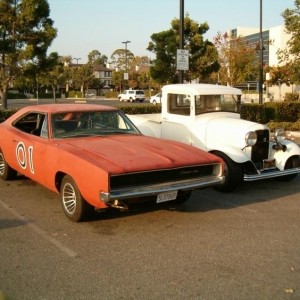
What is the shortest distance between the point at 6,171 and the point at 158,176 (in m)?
3.56

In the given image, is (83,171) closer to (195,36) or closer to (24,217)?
(24,217)

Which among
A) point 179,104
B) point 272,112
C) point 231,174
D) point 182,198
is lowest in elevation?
point 182,198

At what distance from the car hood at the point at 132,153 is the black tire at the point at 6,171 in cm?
211

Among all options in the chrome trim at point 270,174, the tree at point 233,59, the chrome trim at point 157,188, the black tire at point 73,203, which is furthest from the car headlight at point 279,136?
the tree at point 233,59

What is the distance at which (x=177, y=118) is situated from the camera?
856 centimetres

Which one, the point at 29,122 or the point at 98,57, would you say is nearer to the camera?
the point at 29,122

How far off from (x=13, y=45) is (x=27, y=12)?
1.45 meters

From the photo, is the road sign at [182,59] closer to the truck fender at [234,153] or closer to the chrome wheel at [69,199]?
the truck fender at [234,153]

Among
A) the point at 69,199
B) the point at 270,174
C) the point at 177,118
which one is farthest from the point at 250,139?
Result: the point at 69,199

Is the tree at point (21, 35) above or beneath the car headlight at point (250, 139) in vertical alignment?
above

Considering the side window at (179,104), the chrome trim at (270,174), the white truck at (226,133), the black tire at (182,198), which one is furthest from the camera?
the side window at (179,104)

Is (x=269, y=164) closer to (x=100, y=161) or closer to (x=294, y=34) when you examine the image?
(x=100, y=161)

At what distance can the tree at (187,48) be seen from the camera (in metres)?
24.1

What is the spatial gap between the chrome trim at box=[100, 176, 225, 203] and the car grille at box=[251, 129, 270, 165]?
83.5 inches
